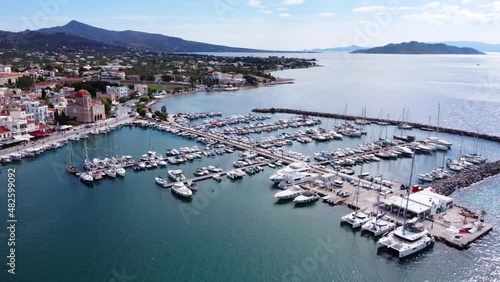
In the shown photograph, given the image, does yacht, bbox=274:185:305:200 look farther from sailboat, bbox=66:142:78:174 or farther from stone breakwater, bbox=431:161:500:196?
sailboat, bbox=66:142:78:174

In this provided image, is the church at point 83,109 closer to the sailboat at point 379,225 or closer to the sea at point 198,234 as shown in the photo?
the sea at point 198,234

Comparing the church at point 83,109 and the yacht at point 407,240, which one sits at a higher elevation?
the church at point 83,109

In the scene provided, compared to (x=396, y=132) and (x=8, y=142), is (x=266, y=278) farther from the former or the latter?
(x=396, y=132)

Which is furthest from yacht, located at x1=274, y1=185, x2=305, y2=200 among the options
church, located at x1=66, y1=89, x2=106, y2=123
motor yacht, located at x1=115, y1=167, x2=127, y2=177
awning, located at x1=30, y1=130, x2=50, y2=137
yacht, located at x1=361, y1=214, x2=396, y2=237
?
church, located at x1=66, y1=89, x2=106, y2=123

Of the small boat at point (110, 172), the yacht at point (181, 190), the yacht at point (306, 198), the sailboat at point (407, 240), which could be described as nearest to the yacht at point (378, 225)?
the sailboat at point (407, 240)

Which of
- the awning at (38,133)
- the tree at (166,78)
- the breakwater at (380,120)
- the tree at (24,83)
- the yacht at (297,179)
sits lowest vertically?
the yacht at (297,179)

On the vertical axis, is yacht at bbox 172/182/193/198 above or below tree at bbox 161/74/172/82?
below
